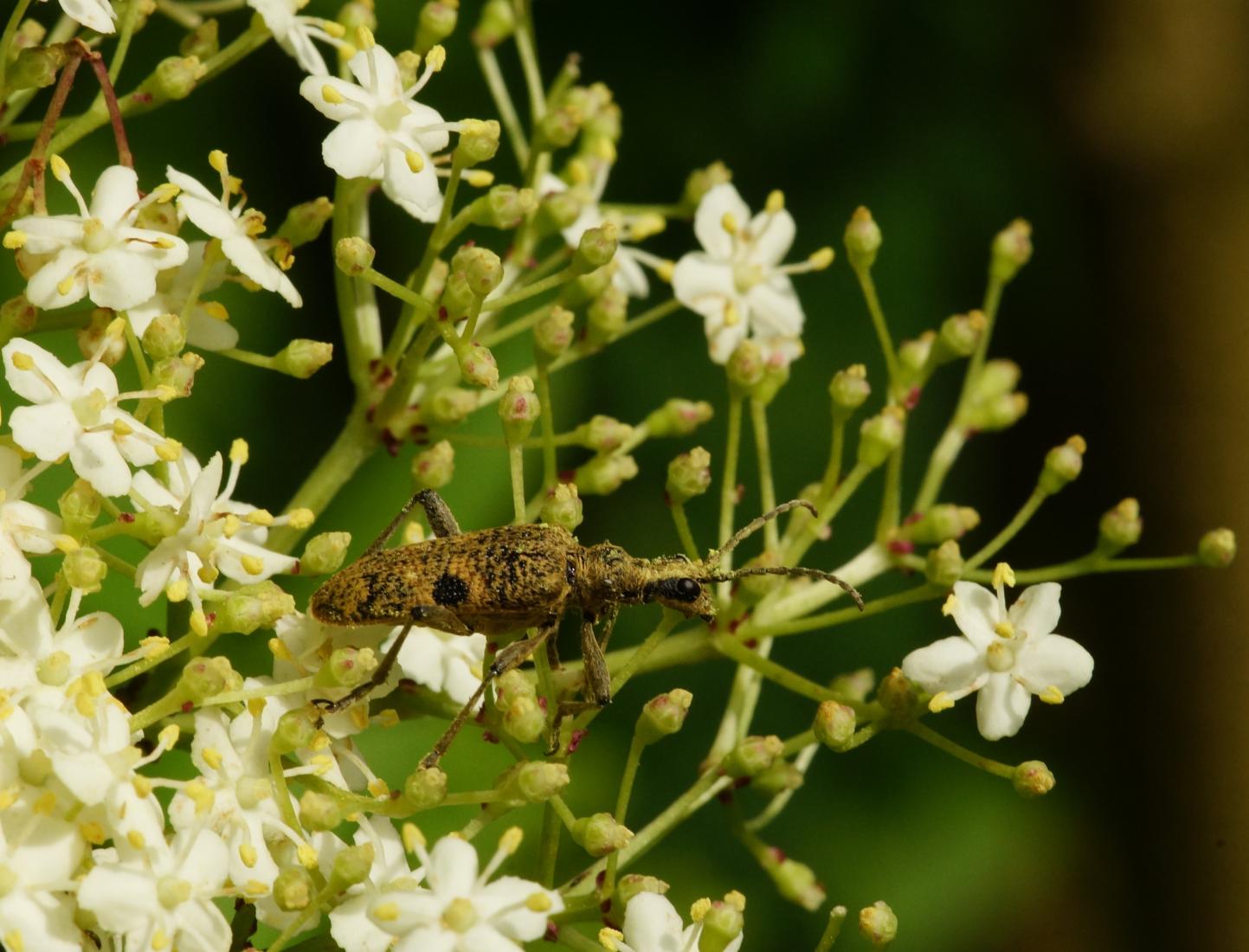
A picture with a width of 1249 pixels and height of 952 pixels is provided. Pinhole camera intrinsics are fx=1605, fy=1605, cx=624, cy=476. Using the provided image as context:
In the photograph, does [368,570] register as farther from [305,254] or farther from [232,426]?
[305,254]

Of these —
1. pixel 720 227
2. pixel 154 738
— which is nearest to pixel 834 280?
pixel 720 227

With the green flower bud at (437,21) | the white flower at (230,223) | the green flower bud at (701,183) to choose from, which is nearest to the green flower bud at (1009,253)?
the green flower bud at (701,183)

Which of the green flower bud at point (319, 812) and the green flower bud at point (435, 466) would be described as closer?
the green flower bud at point (319, 812)

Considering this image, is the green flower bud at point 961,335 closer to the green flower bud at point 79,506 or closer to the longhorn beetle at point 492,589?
the longhorn beetle at point 492,589

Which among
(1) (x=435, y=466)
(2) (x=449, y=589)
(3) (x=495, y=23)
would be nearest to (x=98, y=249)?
(1) (x=435, y=466)

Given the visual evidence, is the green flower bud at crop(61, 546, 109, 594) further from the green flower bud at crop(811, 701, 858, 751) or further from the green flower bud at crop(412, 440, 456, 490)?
the green flower bud at crop(811, 701, 858, 751)
